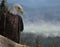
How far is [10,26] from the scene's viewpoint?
9.70 meters

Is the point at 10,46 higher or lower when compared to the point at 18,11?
lower

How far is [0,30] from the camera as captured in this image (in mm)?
9523

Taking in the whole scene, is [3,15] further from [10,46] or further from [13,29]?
[10,46]

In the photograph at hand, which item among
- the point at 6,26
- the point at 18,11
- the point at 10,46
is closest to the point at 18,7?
the point at 18,11

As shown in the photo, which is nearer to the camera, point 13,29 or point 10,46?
point 10,46

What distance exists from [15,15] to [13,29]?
0.49 m

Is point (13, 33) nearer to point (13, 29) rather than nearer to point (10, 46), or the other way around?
point (13, 29)

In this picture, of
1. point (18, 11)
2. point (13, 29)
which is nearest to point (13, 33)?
point (13, 29)

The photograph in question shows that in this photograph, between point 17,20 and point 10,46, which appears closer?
point 10,46

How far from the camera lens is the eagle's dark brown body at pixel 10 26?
954cm

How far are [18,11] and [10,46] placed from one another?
1738mm

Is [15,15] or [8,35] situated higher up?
[15,15]

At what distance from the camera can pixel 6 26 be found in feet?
31.3

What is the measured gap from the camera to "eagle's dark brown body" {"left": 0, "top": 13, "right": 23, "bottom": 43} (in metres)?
9.54
